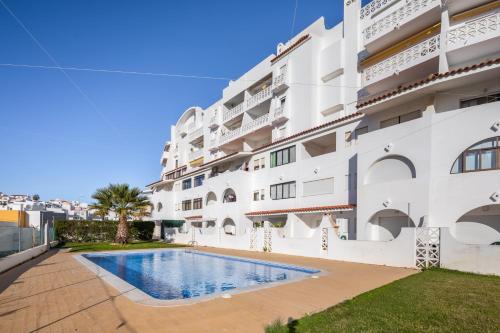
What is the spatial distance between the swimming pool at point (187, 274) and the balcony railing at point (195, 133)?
2464cm

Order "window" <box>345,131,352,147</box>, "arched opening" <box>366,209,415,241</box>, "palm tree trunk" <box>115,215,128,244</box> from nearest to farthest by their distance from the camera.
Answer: "arched opening" <box>366,209,415,241</box> < "window" <box>345,131,352,147</box> < "palm tree trunk" <box>115,215,128,244</box>

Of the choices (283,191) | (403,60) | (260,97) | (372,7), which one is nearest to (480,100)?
(403,60)

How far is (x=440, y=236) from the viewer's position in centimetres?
1331

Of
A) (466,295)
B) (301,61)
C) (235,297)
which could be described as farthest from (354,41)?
(235,297)

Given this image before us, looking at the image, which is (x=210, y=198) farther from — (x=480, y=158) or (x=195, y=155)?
(x=480, y=158)

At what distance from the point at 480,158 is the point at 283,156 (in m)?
15.1

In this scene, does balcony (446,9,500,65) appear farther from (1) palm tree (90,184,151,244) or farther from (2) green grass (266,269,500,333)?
(1) palm tree (90,184,151,244)

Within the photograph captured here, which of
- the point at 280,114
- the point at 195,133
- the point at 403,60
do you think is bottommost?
the point at 280,114

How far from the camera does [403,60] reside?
1920 cm

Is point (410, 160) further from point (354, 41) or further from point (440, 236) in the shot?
point (354, 41)

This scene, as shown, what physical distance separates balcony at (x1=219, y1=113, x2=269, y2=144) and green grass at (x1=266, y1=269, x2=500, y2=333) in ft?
75.6

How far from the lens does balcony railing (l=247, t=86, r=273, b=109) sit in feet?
103

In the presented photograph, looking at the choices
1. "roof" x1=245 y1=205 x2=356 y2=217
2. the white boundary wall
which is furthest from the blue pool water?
"roof" x1=245 y1=205 x2=356 y2=217

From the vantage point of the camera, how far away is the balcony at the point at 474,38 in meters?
15.2
